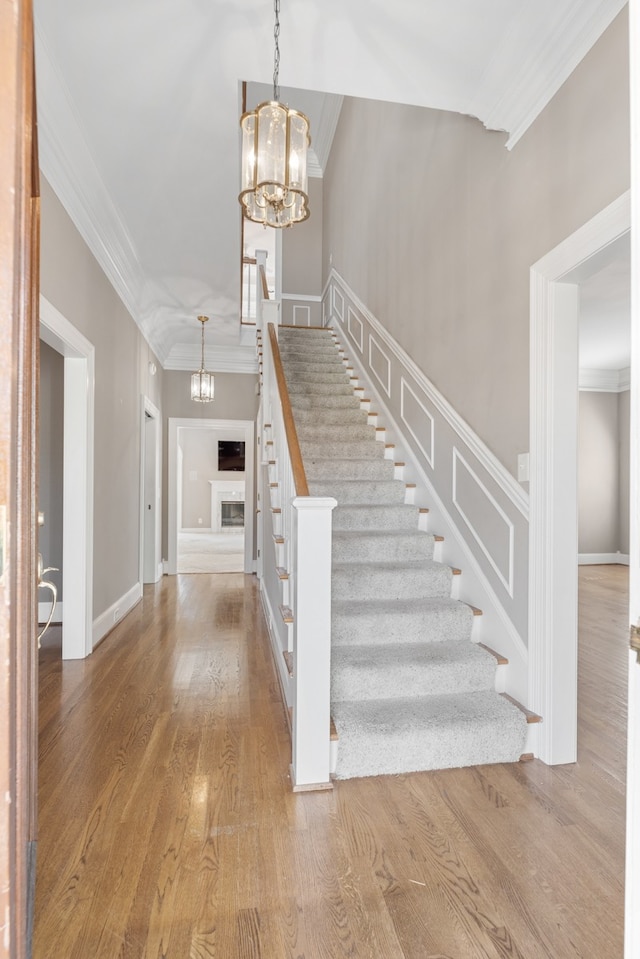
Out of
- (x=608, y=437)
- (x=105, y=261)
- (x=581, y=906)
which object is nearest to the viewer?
(x=581, y=906)

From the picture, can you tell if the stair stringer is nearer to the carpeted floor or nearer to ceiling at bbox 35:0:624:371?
ceiling at bbox 35:0:624:371

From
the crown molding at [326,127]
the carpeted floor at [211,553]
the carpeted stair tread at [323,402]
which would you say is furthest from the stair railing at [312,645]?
the crown molding at [326,127]

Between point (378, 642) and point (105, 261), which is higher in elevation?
point (105, 261)

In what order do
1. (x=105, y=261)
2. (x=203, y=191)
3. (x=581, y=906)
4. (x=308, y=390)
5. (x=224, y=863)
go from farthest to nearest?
(x=308, y=390)
(x=105, y=261)
(x=203, y=191)
(x=224, y=863)
(x=581, y=906)

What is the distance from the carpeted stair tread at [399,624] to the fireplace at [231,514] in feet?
35.5

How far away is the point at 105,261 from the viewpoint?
3791mm

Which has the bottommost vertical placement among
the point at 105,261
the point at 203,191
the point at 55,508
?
the point at 55,508

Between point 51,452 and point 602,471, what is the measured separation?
25.1 feet

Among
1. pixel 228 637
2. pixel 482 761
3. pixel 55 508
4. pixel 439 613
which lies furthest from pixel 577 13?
pixel 55 508

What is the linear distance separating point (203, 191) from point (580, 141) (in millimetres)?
2394

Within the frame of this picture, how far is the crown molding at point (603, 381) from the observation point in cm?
779

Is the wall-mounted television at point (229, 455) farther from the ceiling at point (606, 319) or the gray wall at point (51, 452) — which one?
the gray wall at point (51, 452)

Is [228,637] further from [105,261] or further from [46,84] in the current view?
[46,84]

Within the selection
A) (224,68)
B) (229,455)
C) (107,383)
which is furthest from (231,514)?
(224,68)
